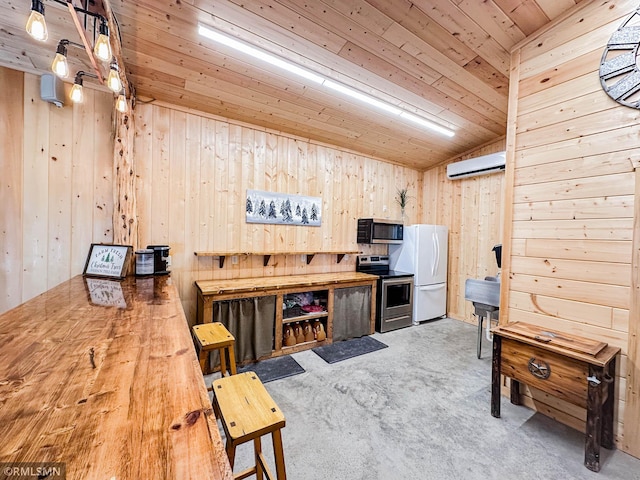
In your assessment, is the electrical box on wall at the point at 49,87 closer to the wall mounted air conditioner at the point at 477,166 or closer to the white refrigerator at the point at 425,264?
the white refrigerator at the point at 425,264

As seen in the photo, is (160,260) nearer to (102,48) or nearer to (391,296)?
(102,48)

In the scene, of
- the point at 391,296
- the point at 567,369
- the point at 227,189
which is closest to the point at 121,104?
the point at 227,189

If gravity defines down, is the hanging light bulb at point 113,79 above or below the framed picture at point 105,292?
above

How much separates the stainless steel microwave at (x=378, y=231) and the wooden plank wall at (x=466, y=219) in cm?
102

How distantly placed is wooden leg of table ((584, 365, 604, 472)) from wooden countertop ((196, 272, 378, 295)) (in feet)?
7.71

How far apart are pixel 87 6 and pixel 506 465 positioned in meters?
3.84

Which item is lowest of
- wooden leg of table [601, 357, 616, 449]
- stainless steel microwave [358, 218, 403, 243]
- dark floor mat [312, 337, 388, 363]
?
dark floor mat [312, 337, 388, 363]

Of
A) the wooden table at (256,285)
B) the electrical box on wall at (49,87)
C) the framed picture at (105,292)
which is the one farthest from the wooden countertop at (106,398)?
the electrical box on wall at (49,87)

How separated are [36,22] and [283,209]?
261cm

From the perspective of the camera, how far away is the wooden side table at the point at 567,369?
5.51ft

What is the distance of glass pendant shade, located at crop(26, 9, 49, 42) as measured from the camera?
1227 mm

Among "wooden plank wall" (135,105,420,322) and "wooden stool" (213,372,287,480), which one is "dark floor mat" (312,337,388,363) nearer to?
"wooden plank wall" (135,105,420,322)

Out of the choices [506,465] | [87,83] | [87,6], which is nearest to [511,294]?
[506,465]

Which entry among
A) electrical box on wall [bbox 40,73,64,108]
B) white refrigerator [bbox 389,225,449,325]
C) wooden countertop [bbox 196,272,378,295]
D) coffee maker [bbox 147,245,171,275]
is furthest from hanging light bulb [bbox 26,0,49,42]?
white refrigerator [bbox 389,225,449,325]
